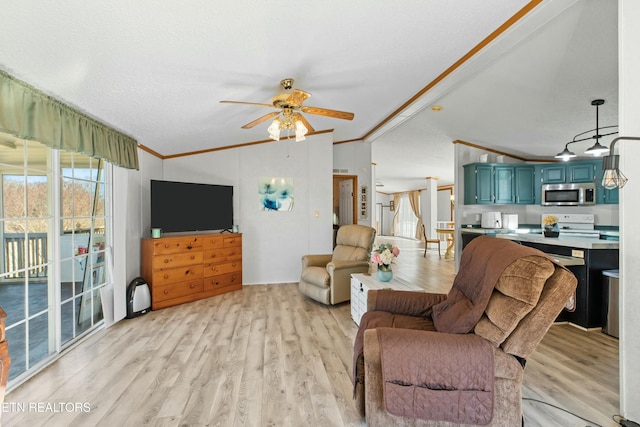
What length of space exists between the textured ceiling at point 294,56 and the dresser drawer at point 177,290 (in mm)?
1921

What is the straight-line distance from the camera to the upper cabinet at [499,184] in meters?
5.61

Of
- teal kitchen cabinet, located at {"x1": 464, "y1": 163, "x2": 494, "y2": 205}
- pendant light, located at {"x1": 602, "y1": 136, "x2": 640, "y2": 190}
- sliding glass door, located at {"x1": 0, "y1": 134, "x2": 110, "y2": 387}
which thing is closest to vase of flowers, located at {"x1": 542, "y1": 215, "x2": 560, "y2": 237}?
teal kitchen cabinet, located at {"x1": 464, "y1": 163, "x2": 494, "y2": 205}

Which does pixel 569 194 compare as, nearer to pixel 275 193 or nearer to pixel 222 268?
pixel 275 193

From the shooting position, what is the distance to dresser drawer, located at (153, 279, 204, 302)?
12.2 ft

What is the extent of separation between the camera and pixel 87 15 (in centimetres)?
147

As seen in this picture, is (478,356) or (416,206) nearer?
(478,356)

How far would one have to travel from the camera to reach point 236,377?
2.20m

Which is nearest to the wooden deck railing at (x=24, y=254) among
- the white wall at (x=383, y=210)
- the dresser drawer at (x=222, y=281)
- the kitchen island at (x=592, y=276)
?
the dresser drawer at (x=222, y=281)

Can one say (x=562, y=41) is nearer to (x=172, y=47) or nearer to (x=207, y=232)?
(x=172, y=47)

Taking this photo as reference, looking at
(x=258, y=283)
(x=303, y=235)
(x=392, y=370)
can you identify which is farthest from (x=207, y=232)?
(x=392, y=370)

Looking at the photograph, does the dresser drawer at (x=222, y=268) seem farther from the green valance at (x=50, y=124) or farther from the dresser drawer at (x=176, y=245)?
the green valance at (x=50, y=124)

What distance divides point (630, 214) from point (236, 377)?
108 inches

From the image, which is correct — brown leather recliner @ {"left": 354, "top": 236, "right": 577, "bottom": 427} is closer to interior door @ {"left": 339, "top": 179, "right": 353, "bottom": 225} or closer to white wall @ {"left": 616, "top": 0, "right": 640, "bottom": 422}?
white wall @ {"left": 616, "top": 0, "right": 640, "bottom": 422}

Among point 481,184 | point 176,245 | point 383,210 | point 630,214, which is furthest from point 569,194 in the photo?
point 383,210
